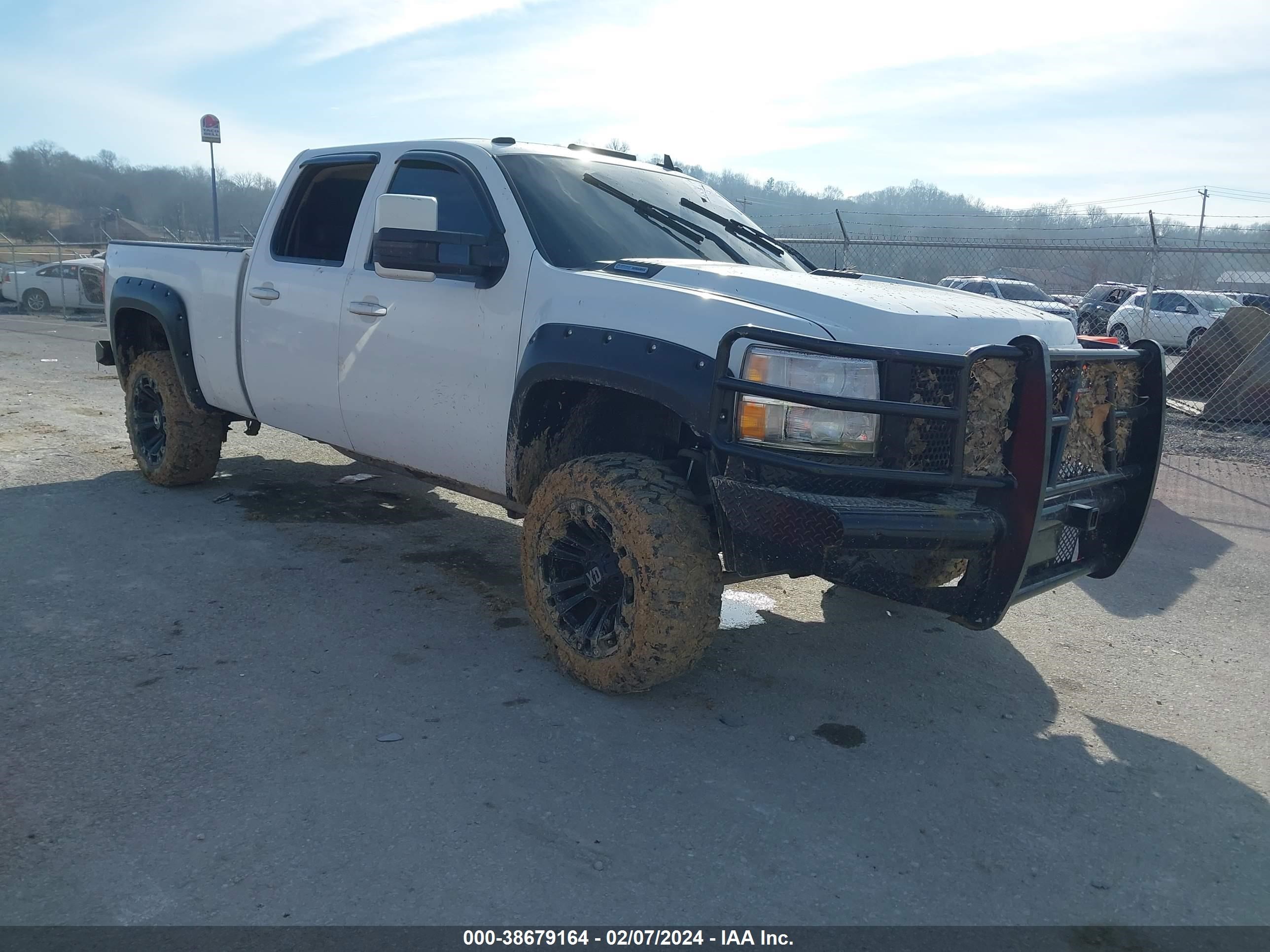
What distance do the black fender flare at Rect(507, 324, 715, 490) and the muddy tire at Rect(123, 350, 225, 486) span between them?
3.12 m

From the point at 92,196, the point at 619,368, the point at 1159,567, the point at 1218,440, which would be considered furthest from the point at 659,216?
the point at 92,196

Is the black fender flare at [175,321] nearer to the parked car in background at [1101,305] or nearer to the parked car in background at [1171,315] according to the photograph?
the parked car in background at [1171,315]

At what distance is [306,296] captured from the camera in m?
5.04

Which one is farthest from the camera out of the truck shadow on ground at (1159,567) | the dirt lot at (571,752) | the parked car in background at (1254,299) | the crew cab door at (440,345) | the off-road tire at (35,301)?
the off-road tire at (35,301)

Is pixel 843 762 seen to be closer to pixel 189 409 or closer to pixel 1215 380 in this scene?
pixel 189 409

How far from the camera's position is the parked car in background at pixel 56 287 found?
22.8 metres

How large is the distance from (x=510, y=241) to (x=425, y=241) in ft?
1.20

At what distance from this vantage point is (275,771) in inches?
121

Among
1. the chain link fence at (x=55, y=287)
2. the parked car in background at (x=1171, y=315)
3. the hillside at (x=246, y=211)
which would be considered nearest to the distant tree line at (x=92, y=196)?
the hillside at (x=246, y=211)

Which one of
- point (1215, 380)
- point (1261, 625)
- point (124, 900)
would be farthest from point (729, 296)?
point (1215, 380)

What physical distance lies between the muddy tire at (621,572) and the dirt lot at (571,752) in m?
0.19

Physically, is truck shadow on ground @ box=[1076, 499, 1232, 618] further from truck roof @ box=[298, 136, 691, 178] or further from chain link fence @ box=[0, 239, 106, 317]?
chain link fence @ box=[0, 239, 106, 317]
